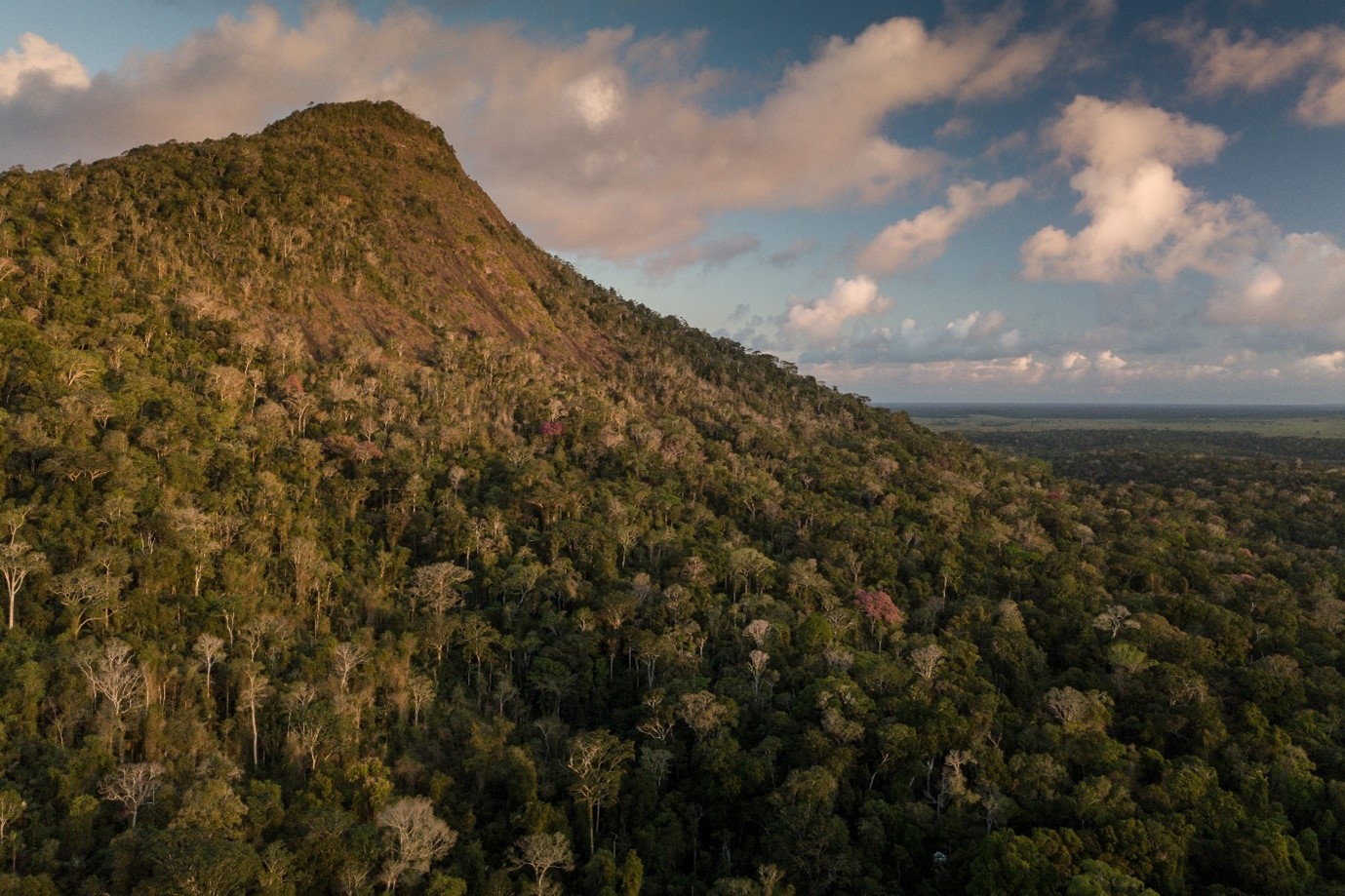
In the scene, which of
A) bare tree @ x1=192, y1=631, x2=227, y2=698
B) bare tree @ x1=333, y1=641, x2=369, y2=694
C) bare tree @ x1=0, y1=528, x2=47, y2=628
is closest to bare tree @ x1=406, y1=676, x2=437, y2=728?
bare tree @ x1=333, y1=641, x2=369, y2=694

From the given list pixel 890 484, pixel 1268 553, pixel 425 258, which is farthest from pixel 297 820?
pixel 1268 553

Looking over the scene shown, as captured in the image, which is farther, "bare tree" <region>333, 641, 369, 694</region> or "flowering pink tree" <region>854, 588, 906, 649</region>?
"flowering pink tree" <region>854, 588, 906, 649</region>

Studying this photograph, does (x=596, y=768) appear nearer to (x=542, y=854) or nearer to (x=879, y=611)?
(x=542, y=854)

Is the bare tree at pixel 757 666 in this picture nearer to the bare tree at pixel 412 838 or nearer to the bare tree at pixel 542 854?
the bare tree at pixel 542 854

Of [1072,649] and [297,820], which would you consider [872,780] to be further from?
[297,820]

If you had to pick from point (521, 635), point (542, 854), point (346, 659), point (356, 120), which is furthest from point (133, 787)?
point (356, 120)

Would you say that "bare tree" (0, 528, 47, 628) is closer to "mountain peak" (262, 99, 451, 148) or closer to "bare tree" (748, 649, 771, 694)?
"bare tree" (748, 649, 771, 694)
